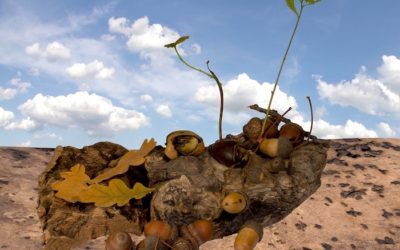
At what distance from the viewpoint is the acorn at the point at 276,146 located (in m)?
2.67

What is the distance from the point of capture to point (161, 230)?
2.55 meters

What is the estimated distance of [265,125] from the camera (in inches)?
109

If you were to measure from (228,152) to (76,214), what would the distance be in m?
1.03

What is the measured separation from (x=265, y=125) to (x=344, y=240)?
8.52 ft

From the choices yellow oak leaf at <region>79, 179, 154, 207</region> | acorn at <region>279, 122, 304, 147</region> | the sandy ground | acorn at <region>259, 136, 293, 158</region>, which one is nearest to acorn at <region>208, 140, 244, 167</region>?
acorn at <region>259, 136, 293, 158</region>

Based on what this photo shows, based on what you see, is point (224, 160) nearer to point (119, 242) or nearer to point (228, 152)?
point (228, 152)

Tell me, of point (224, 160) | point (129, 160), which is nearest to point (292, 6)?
point (224, 160)

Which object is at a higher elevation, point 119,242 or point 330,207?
point 330,207

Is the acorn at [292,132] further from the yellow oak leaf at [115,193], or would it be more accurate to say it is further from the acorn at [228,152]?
the yellow oak leaf at [115,193]

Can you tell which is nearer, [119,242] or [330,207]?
[119,242]

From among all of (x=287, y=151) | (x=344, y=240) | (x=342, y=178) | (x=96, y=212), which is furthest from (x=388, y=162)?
(x=96, y=212)

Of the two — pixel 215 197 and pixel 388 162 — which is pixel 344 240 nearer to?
pixel 388 162

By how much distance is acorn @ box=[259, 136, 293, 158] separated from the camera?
105 inches

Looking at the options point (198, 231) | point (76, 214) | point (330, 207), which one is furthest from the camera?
point (330, 207)
